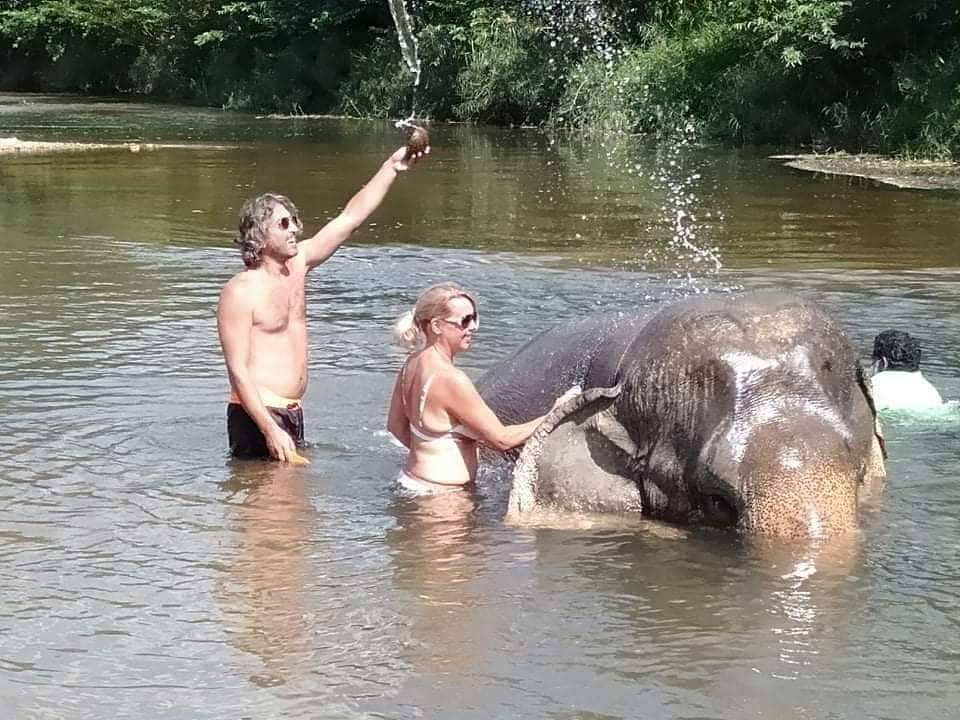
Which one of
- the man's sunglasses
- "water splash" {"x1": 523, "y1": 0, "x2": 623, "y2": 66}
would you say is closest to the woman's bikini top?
the man's sunglasses

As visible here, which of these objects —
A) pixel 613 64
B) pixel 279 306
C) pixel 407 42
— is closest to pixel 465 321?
pixel 279 306

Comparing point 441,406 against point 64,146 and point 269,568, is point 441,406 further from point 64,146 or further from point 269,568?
point 64,146

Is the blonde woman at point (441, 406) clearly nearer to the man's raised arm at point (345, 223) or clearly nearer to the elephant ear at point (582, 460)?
the elephant ear at point (582, 460)

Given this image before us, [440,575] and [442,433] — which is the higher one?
[442,433]

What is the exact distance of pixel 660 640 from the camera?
466 centimetres

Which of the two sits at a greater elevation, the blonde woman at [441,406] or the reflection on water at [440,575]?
the blonde woman at [441,406]

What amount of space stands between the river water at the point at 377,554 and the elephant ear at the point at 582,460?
0.11m

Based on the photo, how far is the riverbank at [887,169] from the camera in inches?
773

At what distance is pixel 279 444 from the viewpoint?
6598 mm

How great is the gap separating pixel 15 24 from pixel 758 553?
2315 inches

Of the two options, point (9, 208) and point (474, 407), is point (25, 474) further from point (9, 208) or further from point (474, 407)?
point (9, 208)

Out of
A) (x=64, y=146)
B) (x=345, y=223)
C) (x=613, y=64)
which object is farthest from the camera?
(x=613, y=64)

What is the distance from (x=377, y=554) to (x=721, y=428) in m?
1.22

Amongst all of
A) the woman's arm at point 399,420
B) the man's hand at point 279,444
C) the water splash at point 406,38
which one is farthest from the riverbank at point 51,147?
the woman's arm at point 399,420
